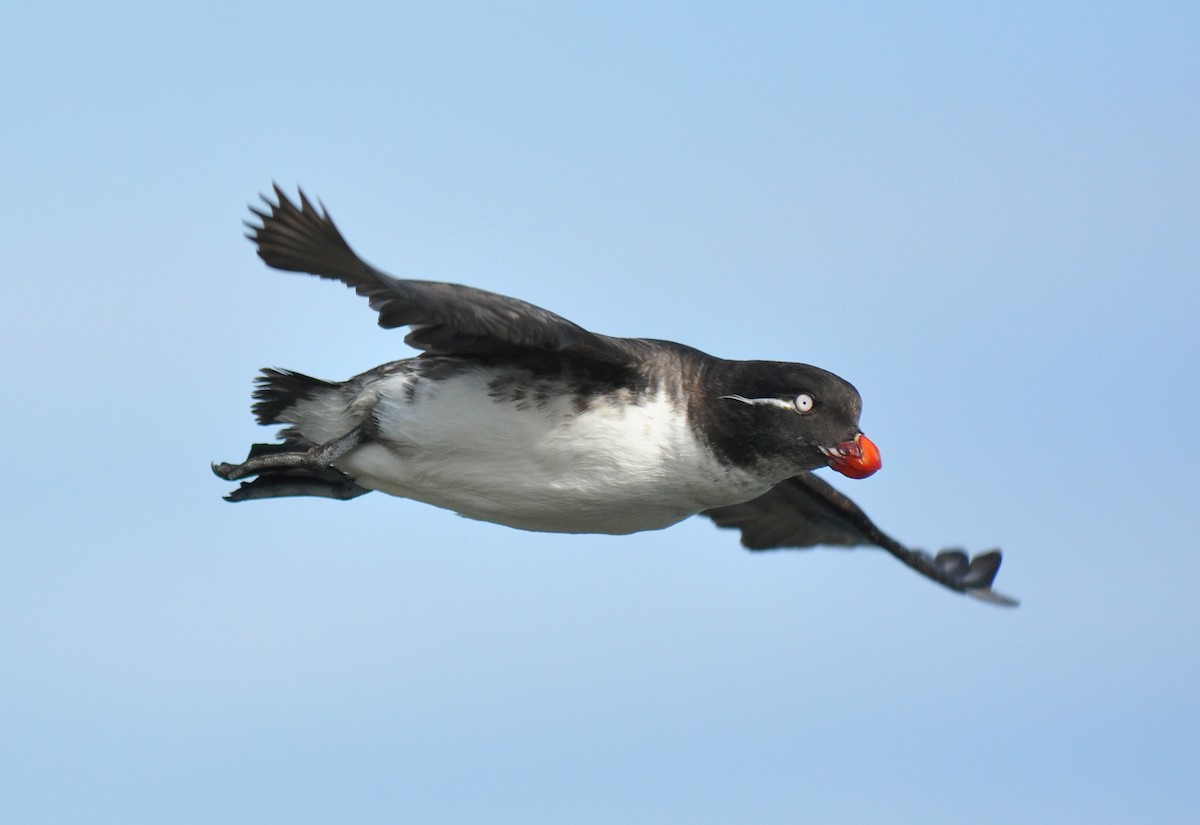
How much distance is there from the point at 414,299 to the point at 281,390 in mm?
2910

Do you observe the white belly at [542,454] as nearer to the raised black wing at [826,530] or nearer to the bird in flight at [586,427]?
the bird in flight at [586,427]

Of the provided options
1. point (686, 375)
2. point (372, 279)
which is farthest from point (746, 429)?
point (372, 279)

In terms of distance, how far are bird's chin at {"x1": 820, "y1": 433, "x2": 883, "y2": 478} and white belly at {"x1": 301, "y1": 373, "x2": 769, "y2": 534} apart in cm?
59

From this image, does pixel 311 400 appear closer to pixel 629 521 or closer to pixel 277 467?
pixel 277 467

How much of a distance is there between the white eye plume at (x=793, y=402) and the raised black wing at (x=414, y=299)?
126 cm

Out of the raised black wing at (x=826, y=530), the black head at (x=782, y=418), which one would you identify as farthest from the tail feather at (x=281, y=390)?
the raised black wing at (x=826, y=530)

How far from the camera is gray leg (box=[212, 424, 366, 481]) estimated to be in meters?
13.6

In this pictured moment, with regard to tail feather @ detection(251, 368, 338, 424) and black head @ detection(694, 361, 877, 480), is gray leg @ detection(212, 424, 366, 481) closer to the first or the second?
tail feather @ detection(251, 368, 338, 424)

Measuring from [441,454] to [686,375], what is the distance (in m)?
1.82

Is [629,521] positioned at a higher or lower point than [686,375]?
lower

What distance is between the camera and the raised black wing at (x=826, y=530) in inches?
658

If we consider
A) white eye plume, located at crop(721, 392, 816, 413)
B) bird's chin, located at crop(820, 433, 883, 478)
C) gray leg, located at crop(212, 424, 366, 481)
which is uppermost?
white eye plume, located at crop(721, 392, 816, 413)

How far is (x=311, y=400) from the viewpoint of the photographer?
13.9m

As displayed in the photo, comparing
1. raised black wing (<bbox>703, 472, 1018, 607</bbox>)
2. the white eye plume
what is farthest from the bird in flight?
raised black wing (<bbox>703, 472, 1018, 607</bbox>)
